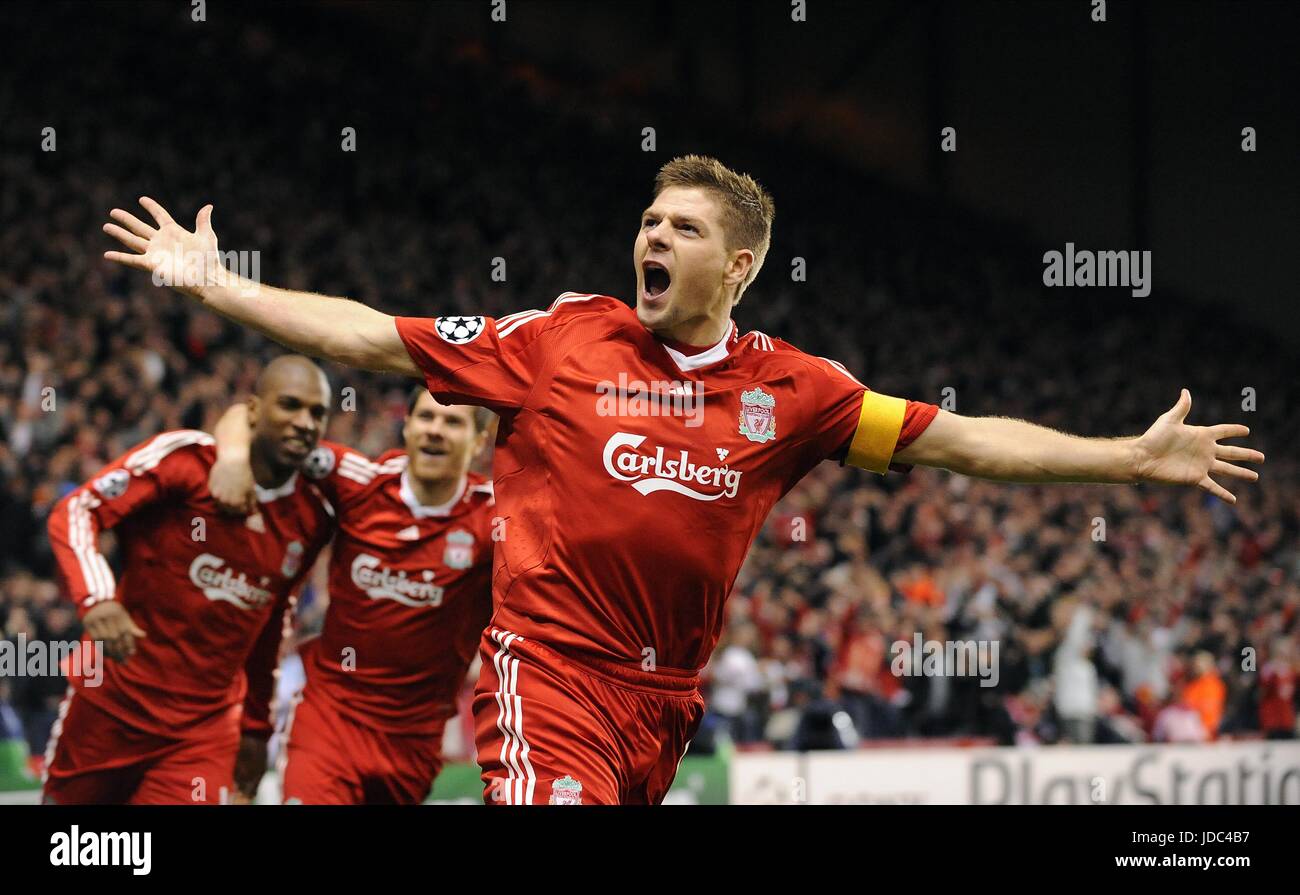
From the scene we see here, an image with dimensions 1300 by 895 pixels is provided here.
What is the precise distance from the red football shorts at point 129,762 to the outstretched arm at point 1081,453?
138 inches

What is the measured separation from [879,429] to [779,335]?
54.5 ft

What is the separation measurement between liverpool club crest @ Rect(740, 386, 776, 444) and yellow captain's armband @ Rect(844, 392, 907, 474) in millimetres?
309

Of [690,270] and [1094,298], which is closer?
[690,270]

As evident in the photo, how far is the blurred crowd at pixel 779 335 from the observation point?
44.3 feet

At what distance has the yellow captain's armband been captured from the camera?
4.78 metres

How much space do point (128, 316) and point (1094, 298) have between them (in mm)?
18012

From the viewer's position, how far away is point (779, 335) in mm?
21297

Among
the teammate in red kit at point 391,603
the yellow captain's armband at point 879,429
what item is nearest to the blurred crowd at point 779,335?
the teammate in red kit at point 391,603

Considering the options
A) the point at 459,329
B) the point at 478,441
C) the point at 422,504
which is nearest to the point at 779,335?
the point at 478,441

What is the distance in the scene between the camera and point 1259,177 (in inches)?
945
